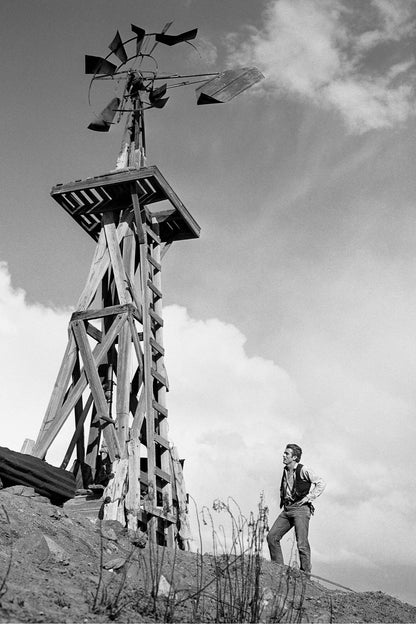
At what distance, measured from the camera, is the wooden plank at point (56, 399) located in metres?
9.44

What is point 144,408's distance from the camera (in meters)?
9.99

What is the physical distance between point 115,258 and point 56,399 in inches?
93.0

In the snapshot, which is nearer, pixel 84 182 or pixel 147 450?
pixel 147 450

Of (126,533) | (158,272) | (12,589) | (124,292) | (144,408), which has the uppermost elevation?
(158,272)

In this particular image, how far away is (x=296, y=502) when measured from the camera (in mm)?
7855

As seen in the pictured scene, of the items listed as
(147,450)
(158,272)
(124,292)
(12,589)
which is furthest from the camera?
(158,272)

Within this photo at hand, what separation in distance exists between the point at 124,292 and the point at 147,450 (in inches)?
94.8

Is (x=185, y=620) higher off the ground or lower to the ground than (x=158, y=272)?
lower

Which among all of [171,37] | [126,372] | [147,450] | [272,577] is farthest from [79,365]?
[171,37]

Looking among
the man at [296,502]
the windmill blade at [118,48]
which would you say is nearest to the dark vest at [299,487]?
the man at [296,502]

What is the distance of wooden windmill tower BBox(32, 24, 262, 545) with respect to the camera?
9.34 m

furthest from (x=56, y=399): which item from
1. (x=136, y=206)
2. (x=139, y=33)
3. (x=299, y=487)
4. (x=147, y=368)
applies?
(x=139, y=33)

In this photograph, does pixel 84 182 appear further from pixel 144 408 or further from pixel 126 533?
pixel 126 533

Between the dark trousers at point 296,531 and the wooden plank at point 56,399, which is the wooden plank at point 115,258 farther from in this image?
the dark trousers at point 296,531
